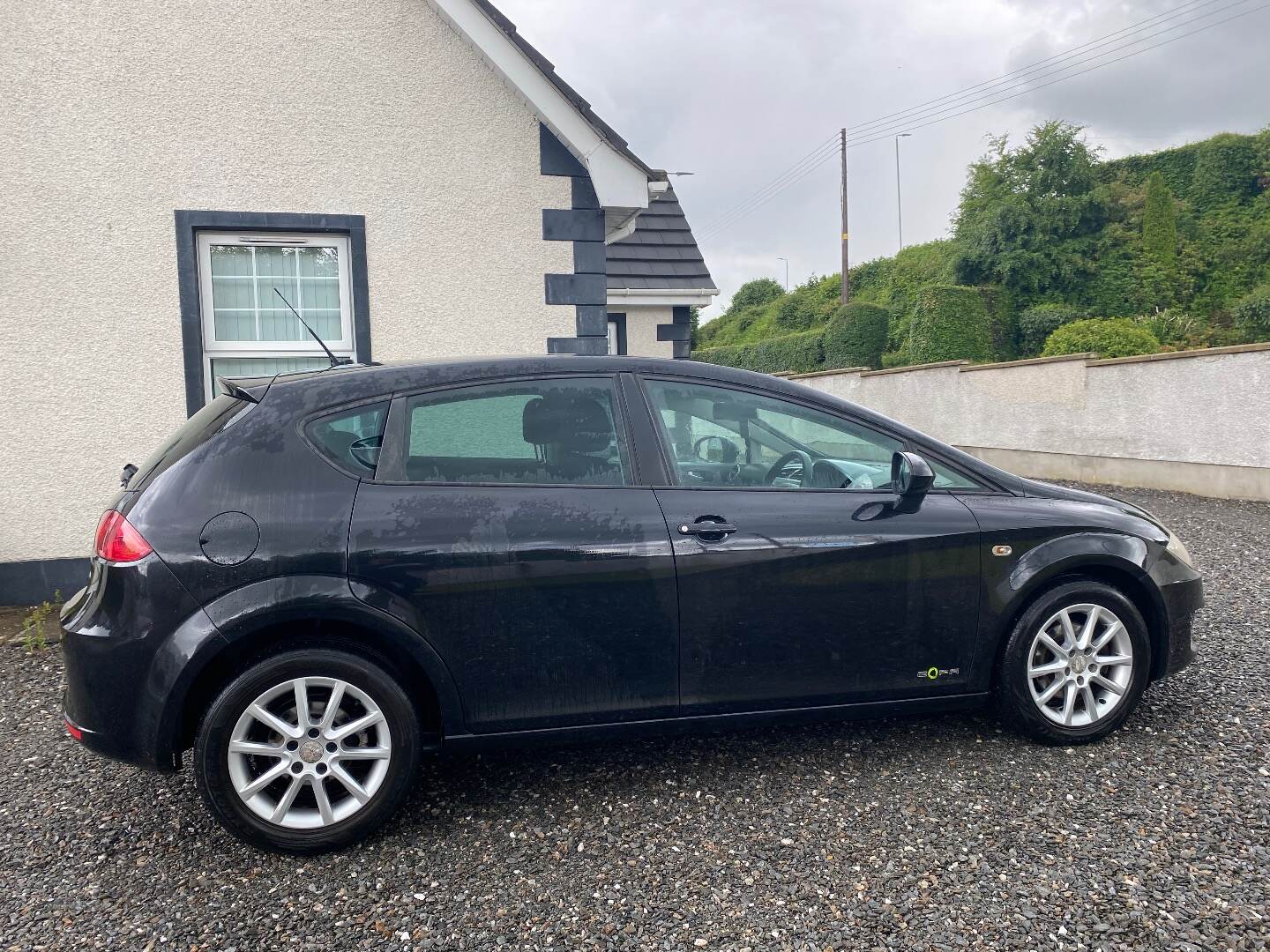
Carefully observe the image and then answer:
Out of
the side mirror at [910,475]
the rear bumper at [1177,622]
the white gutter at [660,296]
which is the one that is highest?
the white gutter at [660,296]

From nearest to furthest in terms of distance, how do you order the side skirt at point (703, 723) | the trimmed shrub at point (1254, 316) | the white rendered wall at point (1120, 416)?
the side skirt at point (703, 723)
the white rendered wall at point (1120, 416)
the trimmed shrub at point (1254, 316)

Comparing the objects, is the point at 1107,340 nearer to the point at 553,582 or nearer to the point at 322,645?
the point at 553,582

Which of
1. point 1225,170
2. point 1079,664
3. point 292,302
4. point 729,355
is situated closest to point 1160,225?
point 1225,170

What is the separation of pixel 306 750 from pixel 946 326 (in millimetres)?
19256

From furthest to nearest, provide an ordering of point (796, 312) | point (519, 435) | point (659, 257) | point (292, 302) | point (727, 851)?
point (796, 312)
point (659, 257)
point (292, 302)
point (519, 435)
point (727, 851)

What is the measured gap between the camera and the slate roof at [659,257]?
11609 mm

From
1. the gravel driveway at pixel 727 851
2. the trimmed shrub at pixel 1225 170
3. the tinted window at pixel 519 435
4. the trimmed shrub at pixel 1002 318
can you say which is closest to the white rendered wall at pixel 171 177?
the gravel driveway at pixel 727 851

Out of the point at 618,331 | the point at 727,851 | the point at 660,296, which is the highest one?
the point at 660,296

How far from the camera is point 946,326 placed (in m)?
19.8

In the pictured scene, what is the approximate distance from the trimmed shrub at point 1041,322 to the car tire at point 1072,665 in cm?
1942

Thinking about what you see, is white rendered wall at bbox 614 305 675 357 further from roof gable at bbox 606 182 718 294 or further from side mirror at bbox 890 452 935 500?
side mirror at bbox 890 452 935 500

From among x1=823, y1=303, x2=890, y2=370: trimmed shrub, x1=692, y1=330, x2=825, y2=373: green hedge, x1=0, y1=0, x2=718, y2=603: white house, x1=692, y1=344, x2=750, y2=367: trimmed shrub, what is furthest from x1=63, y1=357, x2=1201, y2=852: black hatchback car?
x1=692, y1=344, x2=750, y2=367: trimmed shrub

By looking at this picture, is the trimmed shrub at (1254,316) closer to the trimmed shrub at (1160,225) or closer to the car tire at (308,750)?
the trimmed shrub at (1160,225)

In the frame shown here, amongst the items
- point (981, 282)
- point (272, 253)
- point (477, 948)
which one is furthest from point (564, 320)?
point (981, 282)
